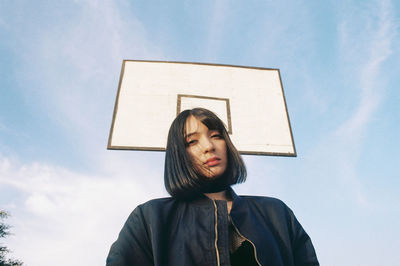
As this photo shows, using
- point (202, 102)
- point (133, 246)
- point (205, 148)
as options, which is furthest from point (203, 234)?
point (202, 102)

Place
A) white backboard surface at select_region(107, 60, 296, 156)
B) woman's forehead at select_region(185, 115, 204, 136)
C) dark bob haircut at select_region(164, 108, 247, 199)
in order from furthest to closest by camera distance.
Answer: white backboard surface at select_region(107, 60, 296, 156) → woman's forehead at select_region(185, 115, 204, 136) → dark bob haircut at select_region(164, 108, 247, 199)

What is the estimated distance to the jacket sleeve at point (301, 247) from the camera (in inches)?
62.7

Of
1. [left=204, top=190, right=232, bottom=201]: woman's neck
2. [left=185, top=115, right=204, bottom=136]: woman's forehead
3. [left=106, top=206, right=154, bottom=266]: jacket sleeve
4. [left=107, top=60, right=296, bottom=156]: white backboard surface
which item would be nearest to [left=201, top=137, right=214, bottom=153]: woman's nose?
[left=185, top=115, right=204, bottom=136]: woman's forehead

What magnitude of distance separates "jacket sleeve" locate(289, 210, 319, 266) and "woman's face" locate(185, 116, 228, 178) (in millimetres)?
632

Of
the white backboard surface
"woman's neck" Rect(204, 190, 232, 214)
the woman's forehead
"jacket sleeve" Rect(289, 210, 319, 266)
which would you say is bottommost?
"jacket sleeve" Rect(289, 210, 319, 266)

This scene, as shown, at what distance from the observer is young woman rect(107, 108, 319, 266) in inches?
53.5

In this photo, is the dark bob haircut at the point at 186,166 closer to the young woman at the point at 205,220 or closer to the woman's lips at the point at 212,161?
the young woman at the point at 205,220

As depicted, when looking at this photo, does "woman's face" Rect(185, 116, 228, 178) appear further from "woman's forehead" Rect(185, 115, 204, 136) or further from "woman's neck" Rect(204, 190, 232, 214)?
"woman's neck" Rect(204, 190, 232, 214)

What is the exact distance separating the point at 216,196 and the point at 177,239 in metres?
0.50

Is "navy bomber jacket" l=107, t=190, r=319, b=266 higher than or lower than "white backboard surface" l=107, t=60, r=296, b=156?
lower

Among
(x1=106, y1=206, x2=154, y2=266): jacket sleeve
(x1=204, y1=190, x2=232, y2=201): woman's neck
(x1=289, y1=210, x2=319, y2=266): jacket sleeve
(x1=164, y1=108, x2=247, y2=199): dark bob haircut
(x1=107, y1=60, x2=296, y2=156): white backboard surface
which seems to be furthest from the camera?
(x1=107, y1=60, x2=296, y2=156): white backboard surface

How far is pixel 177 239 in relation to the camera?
1.43 m

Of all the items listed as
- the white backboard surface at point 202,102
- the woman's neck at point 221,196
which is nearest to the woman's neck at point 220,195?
the woman's neck at point 221,196

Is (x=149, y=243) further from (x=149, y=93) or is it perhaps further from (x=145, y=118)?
(x=149, y=93)
